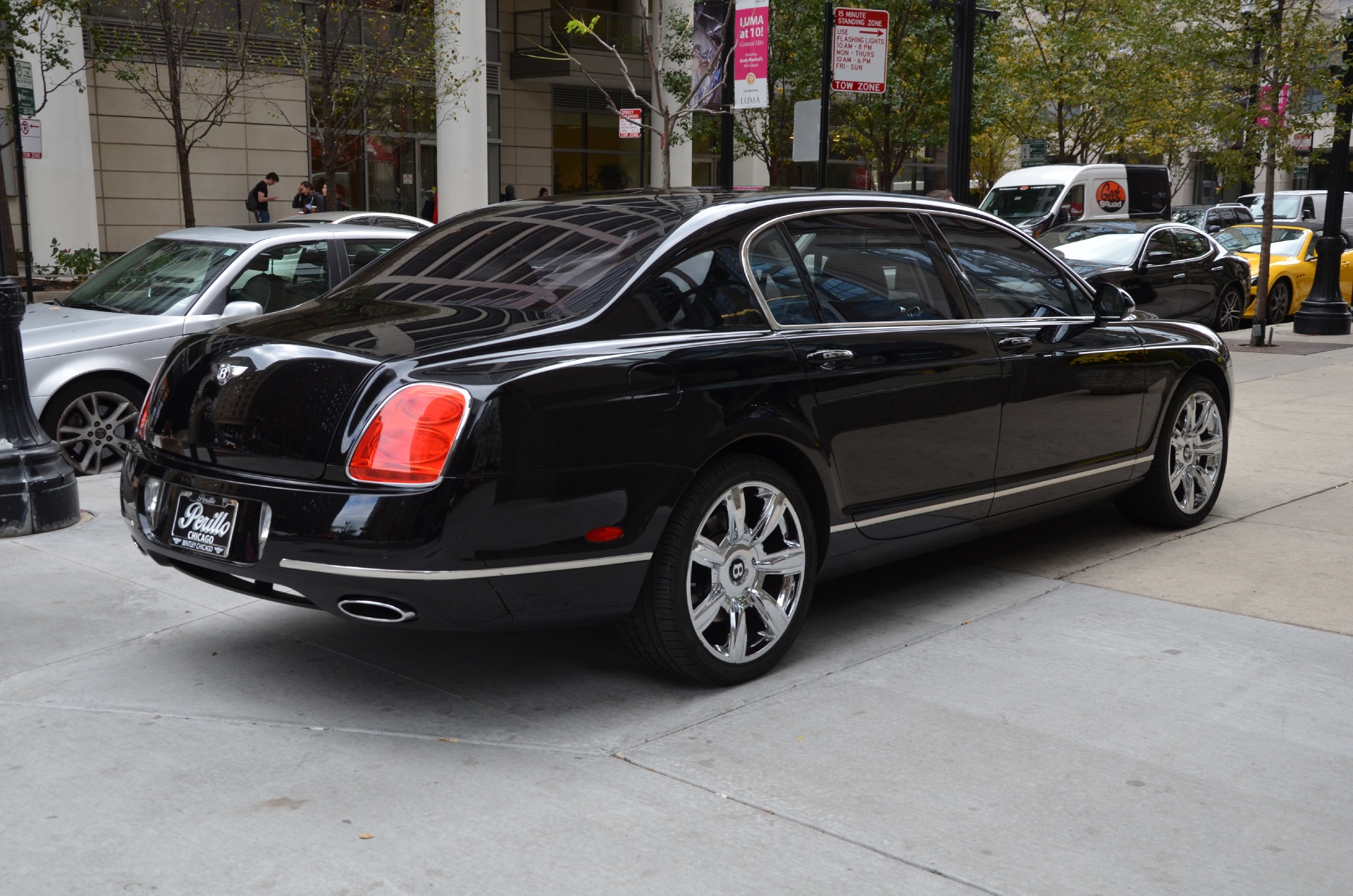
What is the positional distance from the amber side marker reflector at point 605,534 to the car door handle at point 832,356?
104cm

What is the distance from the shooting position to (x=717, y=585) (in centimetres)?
439

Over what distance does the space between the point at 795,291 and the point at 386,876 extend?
253 centimetres

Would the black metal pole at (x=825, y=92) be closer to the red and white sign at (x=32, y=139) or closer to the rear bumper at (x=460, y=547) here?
the red and white sign at (x=32, y=139)

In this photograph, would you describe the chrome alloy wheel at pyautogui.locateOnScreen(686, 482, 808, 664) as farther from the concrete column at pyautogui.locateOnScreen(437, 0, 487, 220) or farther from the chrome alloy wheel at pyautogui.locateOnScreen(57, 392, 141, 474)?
the concrete column at pyautogui.locateOnScreen(437, 0, 487, 220)

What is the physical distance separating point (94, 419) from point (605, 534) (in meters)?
5.09

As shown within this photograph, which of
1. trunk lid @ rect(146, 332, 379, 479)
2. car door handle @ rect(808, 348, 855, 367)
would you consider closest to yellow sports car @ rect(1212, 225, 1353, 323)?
car door handle @ rect(808, 348, 855, 367)

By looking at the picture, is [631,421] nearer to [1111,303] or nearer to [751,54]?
[1111,303]

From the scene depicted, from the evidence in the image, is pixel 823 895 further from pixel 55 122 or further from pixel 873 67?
pixel 55 122

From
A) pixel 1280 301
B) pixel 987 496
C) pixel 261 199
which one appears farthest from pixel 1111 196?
pixel 987 496

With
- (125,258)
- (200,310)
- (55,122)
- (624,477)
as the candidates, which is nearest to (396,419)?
(624,477)

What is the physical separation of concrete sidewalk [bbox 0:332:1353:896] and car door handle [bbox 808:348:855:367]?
41.7 inches

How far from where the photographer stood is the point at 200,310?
8.27 meters

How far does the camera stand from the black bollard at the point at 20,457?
21.5 ft

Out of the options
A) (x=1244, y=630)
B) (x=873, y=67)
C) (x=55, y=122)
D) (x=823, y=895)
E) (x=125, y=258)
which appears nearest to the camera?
(x=823, y=895)
